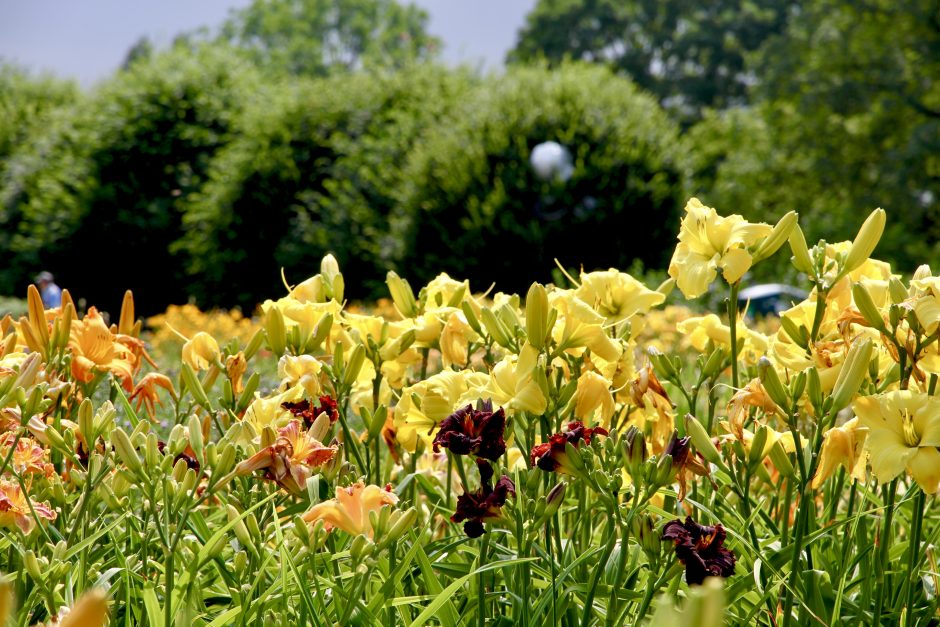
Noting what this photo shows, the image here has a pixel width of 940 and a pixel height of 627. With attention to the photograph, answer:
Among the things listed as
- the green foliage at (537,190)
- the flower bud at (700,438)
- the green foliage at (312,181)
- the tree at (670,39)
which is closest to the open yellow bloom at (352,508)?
the flower bud at (700,438)

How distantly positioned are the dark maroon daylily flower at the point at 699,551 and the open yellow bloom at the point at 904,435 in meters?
0.25

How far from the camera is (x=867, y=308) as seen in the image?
4.49 ft

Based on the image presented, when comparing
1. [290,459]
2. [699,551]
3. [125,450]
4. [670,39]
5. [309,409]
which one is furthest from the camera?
[670,39]

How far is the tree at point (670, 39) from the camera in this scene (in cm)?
3128

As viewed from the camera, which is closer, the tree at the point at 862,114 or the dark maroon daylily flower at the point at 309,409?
the dark maroon daylily flower at the point at 309,409

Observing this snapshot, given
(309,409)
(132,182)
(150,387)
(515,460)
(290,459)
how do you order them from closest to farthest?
(290,459) → (309,409) → (150,387) → (515,460) → (132,182)

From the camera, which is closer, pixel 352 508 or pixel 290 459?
pixel 352 508

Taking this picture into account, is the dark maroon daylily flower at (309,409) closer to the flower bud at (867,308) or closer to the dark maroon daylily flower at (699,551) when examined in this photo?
the dark maroon daylily flower at (699,551)

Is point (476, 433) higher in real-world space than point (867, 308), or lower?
lower

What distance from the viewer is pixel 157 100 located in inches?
552

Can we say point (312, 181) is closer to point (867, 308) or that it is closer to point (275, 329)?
point (275, 329)

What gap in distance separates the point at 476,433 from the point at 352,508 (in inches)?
7.7

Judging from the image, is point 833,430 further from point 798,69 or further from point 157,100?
point 798,69

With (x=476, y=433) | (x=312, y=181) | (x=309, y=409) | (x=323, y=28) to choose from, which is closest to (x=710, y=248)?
(x=476, y=433)
